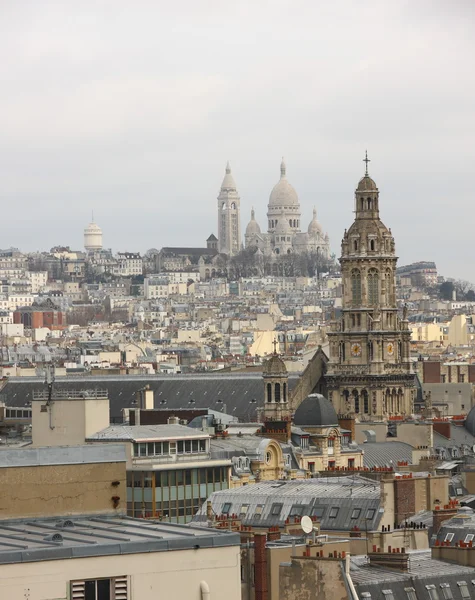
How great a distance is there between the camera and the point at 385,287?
298 ft

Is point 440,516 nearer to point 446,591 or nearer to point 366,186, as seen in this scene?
point 446,591

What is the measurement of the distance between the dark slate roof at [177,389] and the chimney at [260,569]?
173 feet

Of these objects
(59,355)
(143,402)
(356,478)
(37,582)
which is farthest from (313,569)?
(59,355)

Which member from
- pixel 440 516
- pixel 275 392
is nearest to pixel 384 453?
pixel 275 392

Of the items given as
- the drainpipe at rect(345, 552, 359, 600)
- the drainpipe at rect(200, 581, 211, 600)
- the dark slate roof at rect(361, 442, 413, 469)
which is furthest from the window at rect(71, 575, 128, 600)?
the dark slate roof at rect(361, 442, 413, 469)

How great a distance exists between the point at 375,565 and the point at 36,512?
242 inches

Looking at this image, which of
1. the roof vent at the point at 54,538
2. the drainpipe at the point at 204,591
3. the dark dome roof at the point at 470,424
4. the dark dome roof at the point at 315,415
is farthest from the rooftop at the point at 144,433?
the dark dome roof at the point at 470,424

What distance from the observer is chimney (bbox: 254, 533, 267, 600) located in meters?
27.0

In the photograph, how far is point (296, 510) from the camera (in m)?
39.2

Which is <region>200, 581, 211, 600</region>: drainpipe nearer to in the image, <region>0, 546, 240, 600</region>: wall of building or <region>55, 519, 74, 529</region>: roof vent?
<region>0, 546, 240, 600</region>: wall of building

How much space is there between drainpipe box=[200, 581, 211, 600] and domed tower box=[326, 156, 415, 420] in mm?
67444

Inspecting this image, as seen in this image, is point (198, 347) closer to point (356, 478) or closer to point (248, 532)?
point (356, 478)

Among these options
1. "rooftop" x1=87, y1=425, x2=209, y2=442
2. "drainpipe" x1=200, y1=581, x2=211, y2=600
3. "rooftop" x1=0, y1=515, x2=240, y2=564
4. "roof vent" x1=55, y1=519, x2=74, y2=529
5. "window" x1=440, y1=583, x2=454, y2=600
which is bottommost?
"window" x1=440, y1=583, x2=454, y2=600

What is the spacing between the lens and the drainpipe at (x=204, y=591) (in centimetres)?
2134
